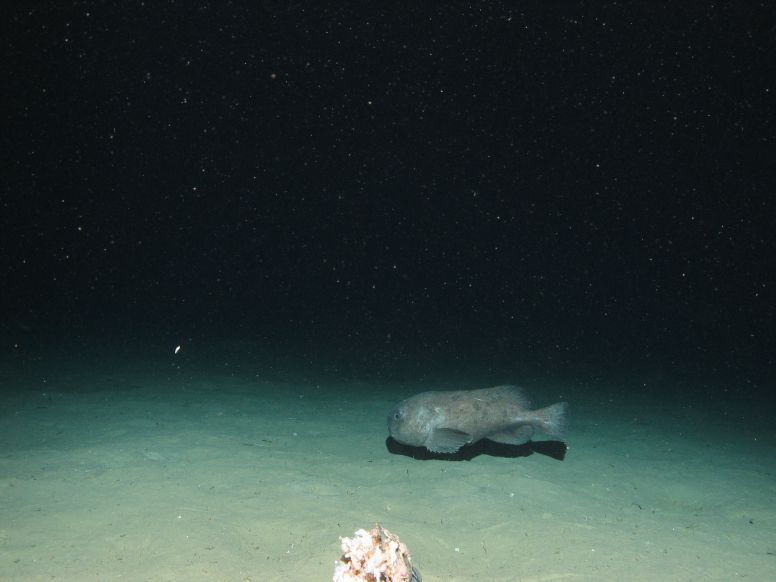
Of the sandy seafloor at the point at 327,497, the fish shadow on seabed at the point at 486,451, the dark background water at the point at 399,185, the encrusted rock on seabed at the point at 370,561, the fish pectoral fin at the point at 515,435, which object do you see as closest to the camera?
the encrusted rock on seabed at the point at 370,561

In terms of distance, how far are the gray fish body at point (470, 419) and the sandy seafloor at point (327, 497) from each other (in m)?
0.38

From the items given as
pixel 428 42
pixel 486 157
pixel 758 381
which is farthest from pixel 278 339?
pixel 486 157

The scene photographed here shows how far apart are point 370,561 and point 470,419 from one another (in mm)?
4224

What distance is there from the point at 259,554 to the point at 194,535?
0.67 m

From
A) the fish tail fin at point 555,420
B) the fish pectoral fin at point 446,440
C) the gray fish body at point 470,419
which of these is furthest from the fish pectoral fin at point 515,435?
the fish pectoral fin at point 446,440

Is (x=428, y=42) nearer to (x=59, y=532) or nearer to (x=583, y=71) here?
(x=583, y=71)

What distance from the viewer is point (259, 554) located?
3605 millimetres

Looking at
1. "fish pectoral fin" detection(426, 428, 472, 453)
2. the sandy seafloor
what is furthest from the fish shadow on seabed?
"fish pectoral fin" detection(426, 428, 472, 453)

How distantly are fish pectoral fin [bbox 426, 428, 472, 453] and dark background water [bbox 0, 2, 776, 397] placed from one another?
28.1 ft

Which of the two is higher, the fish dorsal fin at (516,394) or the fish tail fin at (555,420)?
the fish dorsal fin at (516,394)

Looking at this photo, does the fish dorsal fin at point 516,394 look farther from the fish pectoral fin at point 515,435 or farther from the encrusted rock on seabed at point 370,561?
the encrusted rock on seabed at point 370,561

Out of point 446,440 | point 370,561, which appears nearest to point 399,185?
point 446,440

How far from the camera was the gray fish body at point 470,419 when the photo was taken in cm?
611

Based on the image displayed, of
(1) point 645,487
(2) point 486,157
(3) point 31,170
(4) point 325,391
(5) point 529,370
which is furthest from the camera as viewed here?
(3) point 31,170
